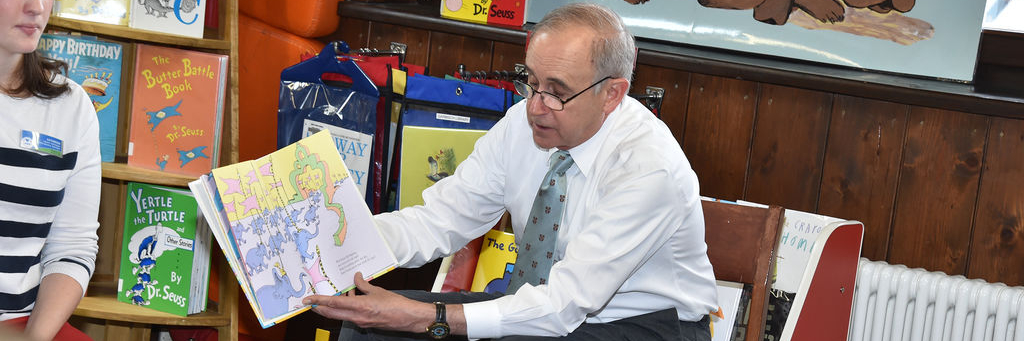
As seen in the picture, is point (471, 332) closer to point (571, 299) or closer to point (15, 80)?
point (571, 299)

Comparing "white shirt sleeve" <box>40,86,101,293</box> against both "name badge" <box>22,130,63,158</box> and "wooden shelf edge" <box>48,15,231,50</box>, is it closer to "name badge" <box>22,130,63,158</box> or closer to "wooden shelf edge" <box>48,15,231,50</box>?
"name badge" <box>22,130,63,158</box>

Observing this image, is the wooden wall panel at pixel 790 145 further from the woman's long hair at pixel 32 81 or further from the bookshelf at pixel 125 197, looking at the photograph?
the woman's long hair at pixel 32 81

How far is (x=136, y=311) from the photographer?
8.76 feet

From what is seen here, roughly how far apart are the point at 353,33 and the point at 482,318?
6.06ft

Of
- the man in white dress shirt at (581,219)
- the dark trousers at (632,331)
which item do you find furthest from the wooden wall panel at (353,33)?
the dark trousers at (632,331)

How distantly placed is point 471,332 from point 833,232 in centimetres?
87

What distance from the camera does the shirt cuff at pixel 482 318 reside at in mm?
1887

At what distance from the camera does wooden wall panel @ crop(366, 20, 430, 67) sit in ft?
11.1

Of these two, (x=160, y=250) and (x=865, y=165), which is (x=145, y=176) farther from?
(x=865, y=165)

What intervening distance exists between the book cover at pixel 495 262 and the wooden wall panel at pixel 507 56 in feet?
2.44

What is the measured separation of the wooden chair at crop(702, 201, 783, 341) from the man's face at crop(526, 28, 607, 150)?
396 millimetres

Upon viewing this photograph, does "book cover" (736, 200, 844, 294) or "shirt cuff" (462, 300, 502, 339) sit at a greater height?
"book cover" (736, 200, 844, 294)

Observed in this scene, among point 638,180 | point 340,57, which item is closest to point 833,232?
point 638,180

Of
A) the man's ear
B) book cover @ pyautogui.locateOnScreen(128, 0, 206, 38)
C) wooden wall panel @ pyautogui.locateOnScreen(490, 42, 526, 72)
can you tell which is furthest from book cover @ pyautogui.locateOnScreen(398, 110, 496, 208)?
the man's ear
